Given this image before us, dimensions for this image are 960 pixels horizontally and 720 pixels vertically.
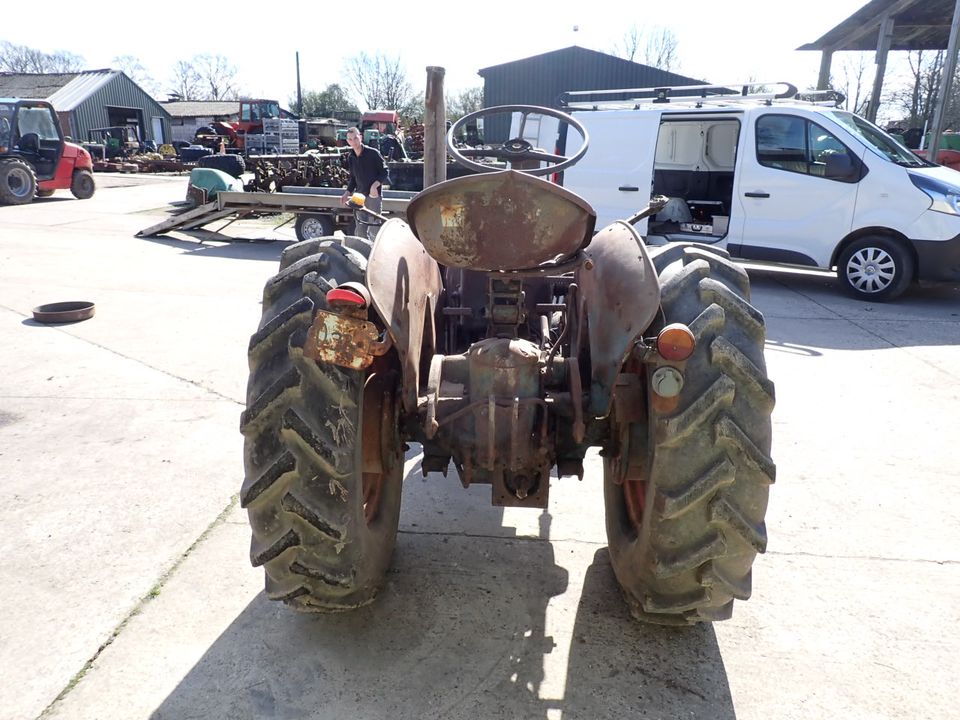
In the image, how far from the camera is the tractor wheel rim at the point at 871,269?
808 cm

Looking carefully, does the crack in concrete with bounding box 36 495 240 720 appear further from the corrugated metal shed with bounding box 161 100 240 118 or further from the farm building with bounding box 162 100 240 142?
the corrugated metal shed with bounding box 161 100 240 118

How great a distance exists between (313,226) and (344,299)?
32.5ft

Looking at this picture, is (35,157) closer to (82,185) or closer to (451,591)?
(82,185)

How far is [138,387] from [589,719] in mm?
4179

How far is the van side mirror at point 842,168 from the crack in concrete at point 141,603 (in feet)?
24.4

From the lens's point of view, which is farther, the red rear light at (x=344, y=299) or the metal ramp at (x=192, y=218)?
the metal ramp at (x=192, y=218)

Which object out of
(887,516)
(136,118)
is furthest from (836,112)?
(136,118)

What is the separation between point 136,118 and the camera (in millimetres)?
46281

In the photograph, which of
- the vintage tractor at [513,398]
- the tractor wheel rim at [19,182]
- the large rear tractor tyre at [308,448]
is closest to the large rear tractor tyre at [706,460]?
the vintage tractor at [513,398]

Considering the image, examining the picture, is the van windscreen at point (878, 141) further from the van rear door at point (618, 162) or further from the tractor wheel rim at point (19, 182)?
the tractor wheel rim at point (19, 182)

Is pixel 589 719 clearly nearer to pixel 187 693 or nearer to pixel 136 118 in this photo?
pixel 187 693

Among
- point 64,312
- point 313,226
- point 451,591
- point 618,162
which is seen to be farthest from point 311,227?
point 451,591

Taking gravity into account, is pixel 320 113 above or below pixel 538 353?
above

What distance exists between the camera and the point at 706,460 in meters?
2.19
